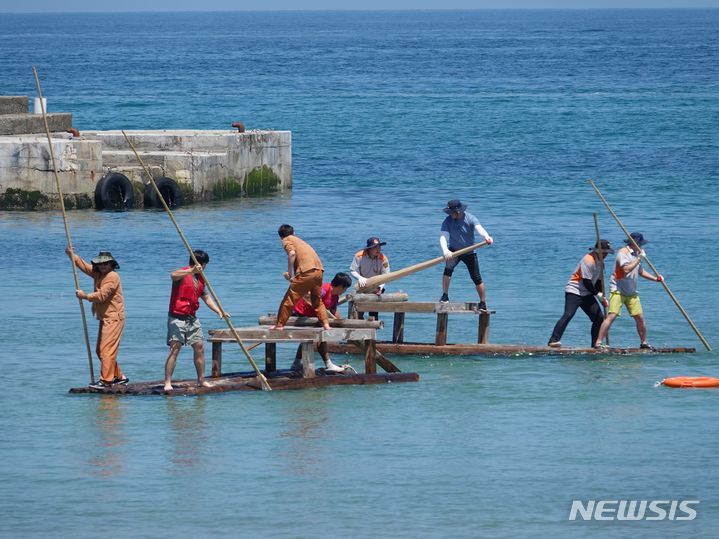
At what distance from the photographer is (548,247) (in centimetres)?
2709

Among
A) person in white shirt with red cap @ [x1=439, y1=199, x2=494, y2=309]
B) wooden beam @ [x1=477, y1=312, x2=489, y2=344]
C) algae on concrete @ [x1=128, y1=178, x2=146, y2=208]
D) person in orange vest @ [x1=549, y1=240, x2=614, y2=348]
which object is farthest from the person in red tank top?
algae on concrete @ [x1=128, y1=178, x2=146, y2=208]

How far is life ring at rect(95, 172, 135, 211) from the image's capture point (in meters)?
30.1

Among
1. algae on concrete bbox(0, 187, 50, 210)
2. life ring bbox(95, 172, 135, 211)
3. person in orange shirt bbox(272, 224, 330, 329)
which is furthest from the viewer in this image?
life ring bbox(95, 172, 135, 211)

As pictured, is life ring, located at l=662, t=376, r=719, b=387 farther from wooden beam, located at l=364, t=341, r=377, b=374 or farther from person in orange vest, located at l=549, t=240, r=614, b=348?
wooden beam, located at l=364, t=341, r=377, b=374

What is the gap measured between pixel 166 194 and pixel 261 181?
369 cm

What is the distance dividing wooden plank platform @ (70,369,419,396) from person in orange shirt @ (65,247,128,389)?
29 centimetres

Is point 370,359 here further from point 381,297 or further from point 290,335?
point 381,297

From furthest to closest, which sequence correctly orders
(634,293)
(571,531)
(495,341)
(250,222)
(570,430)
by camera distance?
(250,222) → (495,341) → (634,293) → (570,430) → (571,531)

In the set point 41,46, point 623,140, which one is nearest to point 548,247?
point 623,140

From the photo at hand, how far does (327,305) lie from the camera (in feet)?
50.6

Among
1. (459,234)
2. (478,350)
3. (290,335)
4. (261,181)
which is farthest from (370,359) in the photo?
(261,181)

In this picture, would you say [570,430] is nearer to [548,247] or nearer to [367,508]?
[367,508]

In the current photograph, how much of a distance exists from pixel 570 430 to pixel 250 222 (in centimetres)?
1700

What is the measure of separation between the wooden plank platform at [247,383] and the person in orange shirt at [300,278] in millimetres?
541
